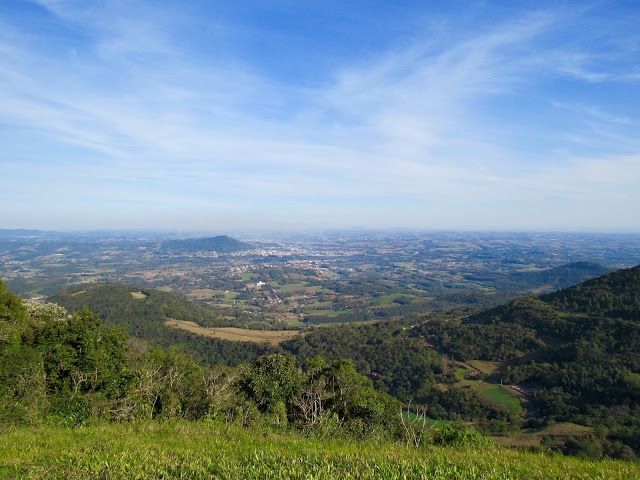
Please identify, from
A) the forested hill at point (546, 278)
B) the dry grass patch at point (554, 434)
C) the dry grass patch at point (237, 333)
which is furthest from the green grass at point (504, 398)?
the forested hill at point (546, 278)

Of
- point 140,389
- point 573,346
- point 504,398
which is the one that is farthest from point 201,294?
point 140,389

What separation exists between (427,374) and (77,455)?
5298cm

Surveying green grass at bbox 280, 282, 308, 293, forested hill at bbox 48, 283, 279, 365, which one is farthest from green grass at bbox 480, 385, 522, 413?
green grass at bbox 280, 282, 308, 293

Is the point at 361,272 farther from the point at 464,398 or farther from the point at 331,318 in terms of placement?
the point at 464,398

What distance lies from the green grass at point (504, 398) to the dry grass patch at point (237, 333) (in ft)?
133

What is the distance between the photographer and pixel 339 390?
57.0ft

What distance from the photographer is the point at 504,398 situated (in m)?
40.2

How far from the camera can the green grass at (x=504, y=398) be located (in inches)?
Answer: 1503

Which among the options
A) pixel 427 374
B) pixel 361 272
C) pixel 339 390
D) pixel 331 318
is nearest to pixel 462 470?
pixel 339 390

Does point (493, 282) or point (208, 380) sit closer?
point (208, 380)

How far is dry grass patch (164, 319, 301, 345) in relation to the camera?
6731cm

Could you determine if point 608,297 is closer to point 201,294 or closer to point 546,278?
point 546,278

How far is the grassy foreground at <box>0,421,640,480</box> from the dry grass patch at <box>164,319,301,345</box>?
61.4 metres

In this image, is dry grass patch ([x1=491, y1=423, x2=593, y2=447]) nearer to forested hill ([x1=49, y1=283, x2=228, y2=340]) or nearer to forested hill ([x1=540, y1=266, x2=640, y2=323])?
forested hill ([x1=540, y1=266, x2=640, y2=323])
